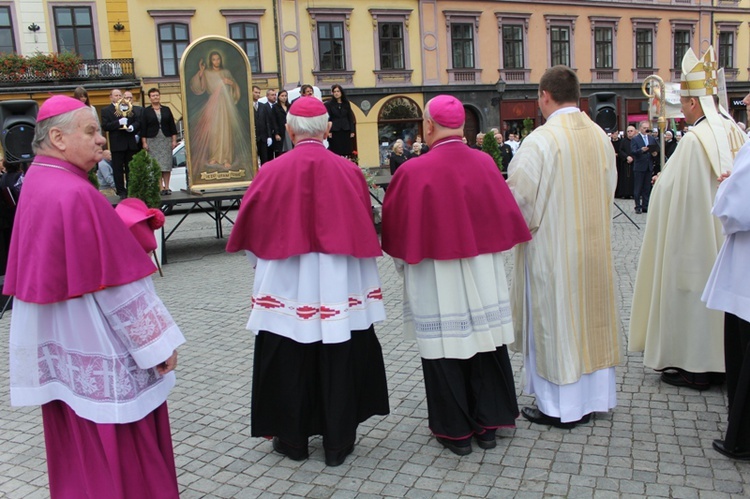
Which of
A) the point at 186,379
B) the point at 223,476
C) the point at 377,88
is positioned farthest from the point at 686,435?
the point at 377,88

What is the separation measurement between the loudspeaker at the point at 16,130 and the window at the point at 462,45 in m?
25.0

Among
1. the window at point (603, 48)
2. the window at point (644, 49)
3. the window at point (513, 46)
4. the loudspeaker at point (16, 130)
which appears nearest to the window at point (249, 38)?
the window at point (513, 46)

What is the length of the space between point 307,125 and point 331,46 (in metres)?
26.6

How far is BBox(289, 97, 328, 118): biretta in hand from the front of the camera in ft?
11.7

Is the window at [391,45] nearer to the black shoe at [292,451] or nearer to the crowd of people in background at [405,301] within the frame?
the crowd of people in background at [405,301]

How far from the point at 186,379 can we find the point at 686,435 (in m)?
3.51

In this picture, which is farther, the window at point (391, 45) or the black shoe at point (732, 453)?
the window at point (391, 45)

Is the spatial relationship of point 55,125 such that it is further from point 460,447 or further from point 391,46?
point 391,46

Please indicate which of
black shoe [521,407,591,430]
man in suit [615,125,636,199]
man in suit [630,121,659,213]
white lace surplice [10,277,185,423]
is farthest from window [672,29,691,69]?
white lace surplice [10,277,185,423]

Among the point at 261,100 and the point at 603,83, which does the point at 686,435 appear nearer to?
the point at 261,100

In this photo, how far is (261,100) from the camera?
41.0 ft

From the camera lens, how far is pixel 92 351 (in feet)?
8.79

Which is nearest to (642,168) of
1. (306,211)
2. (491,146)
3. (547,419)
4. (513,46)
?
(491,146)

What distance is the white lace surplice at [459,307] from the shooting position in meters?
3.58
